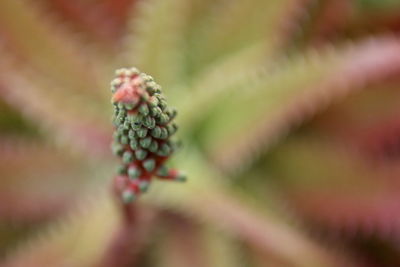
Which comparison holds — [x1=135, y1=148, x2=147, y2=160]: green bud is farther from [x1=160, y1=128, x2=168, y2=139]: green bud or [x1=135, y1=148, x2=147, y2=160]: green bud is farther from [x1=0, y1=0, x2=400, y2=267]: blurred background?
[x1=0, y1=0, x2=400, y2=267]: blurred background

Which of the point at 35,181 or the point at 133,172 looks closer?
the point at 133,172

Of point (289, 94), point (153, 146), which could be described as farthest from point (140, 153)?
point (289, 94)

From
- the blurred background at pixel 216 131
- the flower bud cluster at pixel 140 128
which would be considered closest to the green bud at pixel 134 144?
the flower bud cluster at pixel 140 128

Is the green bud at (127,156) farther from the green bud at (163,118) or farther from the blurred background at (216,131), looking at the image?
the blurred background at (216,131)

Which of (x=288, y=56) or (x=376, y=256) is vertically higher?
(x=288, y=56)

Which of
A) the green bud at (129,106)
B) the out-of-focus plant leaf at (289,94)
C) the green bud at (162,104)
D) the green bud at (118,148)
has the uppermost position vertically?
the out-of-focus plant leaf at (289,94)

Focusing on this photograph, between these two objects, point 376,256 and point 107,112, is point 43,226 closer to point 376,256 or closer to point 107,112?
point 107,112

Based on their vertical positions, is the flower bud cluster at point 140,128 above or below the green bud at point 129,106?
above

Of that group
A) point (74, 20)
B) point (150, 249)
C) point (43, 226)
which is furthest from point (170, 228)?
point (74, 20)

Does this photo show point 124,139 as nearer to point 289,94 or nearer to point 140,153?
point 140,153
